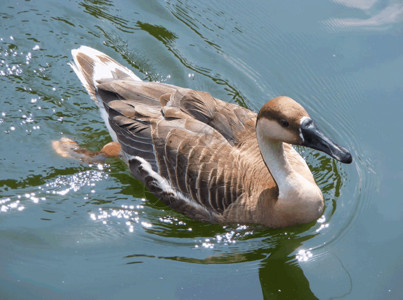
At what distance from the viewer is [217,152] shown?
5875 millimetres

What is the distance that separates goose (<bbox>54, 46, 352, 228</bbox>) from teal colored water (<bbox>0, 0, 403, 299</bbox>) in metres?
0.21

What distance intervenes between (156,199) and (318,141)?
1.89 metres

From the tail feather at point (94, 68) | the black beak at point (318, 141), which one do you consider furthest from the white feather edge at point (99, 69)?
the black beak at point (318, 141)

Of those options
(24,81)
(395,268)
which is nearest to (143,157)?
(24,81)

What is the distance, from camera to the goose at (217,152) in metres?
5.64

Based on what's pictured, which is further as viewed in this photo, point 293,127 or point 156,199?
point 156,199

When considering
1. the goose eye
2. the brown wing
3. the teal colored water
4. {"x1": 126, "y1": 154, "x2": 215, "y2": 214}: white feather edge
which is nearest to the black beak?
the goose eye

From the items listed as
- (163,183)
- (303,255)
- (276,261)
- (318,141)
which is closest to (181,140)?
(163,183)

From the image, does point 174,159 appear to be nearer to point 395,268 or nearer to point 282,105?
point 282,105

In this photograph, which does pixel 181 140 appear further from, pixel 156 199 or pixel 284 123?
pixel 284 123

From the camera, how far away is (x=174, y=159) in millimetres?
6020

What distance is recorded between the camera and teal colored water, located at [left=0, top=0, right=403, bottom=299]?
5559 mm

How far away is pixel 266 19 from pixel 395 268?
12.8 feet

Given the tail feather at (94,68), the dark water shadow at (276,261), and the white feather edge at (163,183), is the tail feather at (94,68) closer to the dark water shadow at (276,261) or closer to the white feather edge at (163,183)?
the white feather edge at (163,183)
